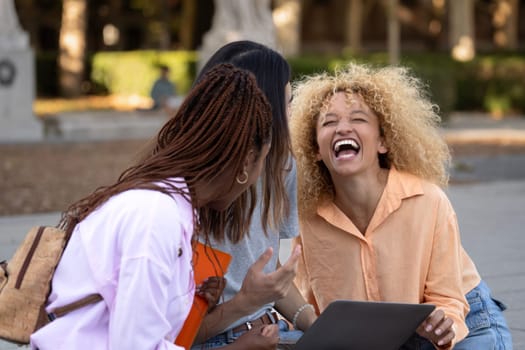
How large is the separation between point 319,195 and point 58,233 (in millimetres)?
1543

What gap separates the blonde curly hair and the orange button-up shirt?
0.21ft

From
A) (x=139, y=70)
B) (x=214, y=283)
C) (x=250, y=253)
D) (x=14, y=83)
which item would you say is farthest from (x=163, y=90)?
(x=214, y=283)

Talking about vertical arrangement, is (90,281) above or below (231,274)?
above

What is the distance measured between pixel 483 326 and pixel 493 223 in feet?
18.5

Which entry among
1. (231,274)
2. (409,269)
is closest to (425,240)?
(409,269)

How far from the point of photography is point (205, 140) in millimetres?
2680

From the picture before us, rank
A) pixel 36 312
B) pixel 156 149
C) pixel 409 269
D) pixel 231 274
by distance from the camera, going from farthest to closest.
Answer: pixel 409 269, pixel 231 274, pixel 156 149, pixel 36 312

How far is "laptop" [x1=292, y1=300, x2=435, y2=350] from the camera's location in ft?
10.6

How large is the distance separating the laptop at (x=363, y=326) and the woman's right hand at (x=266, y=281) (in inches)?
13.6

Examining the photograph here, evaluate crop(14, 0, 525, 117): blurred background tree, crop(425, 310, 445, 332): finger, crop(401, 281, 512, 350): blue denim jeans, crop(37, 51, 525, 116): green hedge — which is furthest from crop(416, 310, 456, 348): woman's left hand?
crop(37, 51, 525, 116): green hedge

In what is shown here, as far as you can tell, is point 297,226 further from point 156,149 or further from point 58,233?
point 58,233

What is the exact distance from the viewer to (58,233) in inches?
Result: 103

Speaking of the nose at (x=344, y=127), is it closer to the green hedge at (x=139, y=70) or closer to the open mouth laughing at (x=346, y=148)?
the open mouth laughing at (x=346, y=148)

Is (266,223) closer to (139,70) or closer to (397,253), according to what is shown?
(397,253)
